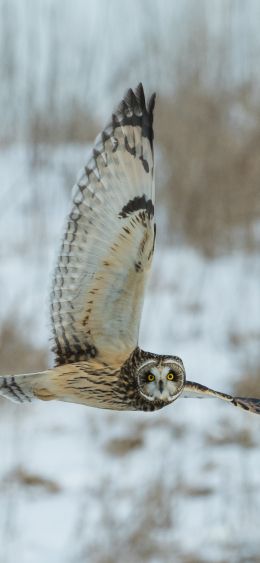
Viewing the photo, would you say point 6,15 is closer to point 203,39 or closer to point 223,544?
point 203,39

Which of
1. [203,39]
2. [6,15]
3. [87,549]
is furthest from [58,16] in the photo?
[87,549]

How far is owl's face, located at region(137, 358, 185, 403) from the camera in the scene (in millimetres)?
2754

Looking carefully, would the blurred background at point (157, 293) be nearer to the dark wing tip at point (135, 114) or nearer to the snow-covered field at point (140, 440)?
the snow-covered field at point (140, 440)

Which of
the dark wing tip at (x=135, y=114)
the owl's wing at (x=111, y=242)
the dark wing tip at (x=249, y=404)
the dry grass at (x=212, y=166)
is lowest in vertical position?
the dark wing tip at (x=249, y=404)

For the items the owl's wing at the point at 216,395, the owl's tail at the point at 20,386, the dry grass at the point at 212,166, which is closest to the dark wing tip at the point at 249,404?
the owl's wing at the point at 216,395

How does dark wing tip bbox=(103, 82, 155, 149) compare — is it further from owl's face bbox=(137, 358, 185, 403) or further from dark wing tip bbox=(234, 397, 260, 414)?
dark wing tip bbox=(234, 397, 260, 414)

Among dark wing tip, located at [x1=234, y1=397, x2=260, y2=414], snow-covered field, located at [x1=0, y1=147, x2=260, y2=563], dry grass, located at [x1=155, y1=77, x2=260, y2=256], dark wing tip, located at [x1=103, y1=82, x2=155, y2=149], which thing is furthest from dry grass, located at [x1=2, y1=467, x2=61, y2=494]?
dark wing tip, located at [x1=103, y1=82, x2=155, y2=149]

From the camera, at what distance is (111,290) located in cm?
289

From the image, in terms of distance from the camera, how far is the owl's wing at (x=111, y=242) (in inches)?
111

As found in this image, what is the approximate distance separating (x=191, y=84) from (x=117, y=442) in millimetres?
2759

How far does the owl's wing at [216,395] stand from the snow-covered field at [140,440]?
275 centimetres

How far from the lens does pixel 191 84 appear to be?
865cm

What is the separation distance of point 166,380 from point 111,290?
28 cm

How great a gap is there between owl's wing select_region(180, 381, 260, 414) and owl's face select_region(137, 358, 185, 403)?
7cm
